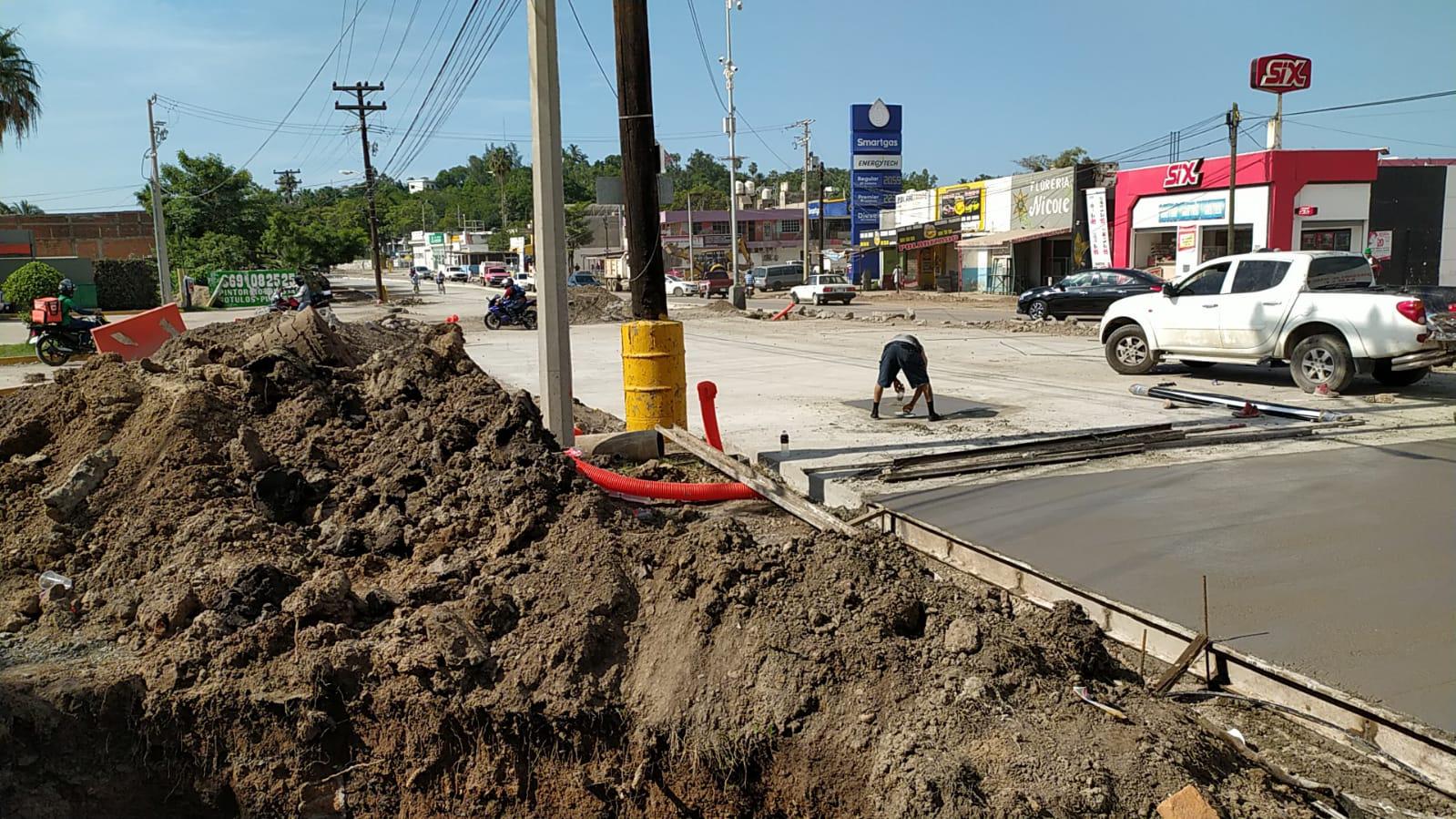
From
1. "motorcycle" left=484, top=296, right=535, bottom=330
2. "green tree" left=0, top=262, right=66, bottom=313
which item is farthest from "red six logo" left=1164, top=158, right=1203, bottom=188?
"green tree" left=0, top=262, right=66, bottom=313

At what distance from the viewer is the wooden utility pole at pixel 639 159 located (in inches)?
341

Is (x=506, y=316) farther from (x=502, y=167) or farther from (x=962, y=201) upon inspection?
(x=502, y=167)

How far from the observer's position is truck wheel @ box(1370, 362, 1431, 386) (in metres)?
12.4

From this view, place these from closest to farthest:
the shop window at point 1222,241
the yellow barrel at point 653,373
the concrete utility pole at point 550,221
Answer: the concrete utility pole at point 550,221 → the yellow barrel at point 653,373 → the shop window at point 1222,241

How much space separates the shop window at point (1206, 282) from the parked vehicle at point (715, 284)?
123 feet

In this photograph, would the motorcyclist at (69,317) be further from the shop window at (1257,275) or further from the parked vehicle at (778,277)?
the parked vehicle at (778,277)

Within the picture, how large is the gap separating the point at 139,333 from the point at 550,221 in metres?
11.7

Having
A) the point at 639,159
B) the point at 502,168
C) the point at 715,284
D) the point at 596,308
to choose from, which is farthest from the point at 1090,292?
the point at 502,168

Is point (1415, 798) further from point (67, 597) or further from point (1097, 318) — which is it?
point (1097, 318)

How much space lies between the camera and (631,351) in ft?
29.4

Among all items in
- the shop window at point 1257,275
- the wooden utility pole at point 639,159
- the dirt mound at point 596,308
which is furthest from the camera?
the dirt mound at point 596,308

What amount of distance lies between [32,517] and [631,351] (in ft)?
15.7

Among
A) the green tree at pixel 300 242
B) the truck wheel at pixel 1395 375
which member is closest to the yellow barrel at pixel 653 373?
the truck wheel at pixel 1395 375

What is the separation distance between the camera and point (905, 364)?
1068 centimetres
